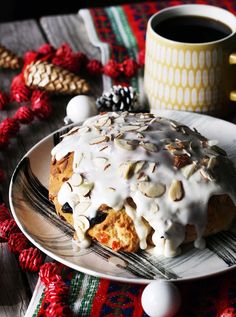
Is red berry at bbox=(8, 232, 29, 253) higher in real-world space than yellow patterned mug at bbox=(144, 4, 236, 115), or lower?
lower

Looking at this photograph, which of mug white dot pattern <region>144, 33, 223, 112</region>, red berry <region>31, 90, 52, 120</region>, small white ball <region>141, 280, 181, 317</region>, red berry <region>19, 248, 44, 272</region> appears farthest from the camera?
red berry <region>31, 90, 52, 120</region>

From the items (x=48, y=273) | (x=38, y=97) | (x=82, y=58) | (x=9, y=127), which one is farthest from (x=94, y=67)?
(x=48, y=273)

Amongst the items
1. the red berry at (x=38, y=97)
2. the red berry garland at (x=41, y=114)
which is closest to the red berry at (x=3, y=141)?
the red berry garland at (x=41, y=114)

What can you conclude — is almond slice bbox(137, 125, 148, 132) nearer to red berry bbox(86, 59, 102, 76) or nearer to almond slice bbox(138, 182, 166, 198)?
almond slice bbox(138, 182, 166, 198)

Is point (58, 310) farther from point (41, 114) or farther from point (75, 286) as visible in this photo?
point (41, 114)

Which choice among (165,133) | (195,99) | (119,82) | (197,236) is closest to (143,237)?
(197,236)

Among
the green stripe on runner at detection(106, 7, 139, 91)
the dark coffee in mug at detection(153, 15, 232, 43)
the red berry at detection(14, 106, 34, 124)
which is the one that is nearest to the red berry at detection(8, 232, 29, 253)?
the red berry at detection(14, 106, 34, 124)

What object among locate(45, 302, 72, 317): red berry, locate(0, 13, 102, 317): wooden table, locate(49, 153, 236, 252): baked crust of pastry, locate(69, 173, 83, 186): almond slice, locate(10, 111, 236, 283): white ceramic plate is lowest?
locate(0, 13, 102, 317): wooden table
